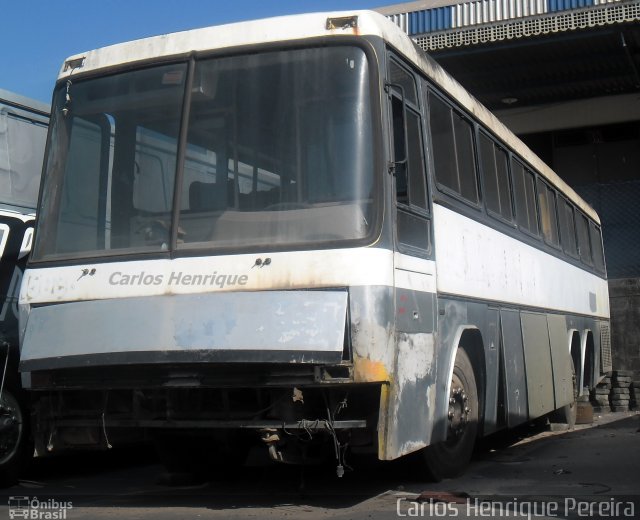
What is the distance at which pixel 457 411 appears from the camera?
712 cm

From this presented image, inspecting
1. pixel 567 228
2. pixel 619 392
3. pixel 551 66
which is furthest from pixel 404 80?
pixel 551 66

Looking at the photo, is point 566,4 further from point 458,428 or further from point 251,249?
point 251,249

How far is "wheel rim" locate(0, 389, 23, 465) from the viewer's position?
24.4 ft

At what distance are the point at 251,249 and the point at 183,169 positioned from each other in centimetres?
79

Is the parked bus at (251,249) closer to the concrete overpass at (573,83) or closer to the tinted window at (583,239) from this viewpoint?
the tinted window at (583,239)

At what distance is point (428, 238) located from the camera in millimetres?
6500

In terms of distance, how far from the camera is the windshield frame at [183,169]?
18.5 feet

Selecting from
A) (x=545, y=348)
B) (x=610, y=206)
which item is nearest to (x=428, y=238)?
(x=545, y=348)

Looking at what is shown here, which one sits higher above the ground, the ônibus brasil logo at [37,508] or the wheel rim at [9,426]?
the wheel rim at [9,426]

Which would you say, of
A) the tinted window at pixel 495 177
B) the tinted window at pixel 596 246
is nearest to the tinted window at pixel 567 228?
the tinted window at pixel 596 246

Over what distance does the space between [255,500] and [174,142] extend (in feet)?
8.93

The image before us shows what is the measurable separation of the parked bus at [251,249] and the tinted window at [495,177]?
152 centimetres

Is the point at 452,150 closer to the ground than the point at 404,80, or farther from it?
closer to the ground

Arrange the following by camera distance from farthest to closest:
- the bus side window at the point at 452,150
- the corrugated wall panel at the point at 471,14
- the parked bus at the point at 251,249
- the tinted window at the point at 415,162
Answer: the corrugated wall panel at the point at 471,14 < the bus side window at the point at 452,150 < the tinted window at the point at 415,162 < the parked bus at the point at 251,249
